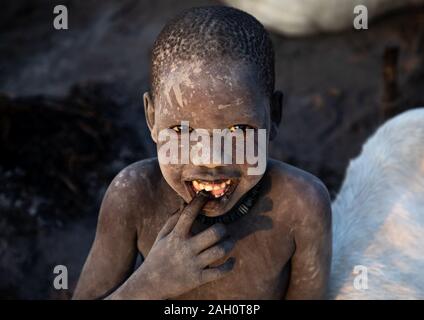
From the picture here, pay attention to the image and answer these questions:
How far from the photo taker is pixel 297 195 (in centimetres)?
148

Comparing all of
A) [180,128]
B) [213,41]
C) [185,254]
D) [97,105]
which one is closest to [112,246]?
[185,254]

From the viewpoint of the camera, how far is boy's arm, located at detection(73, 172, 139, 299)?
4.86ft

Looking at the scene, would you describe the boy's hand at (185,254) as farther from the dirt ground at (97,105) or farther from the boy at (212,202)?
the dirt ground at (97,105)

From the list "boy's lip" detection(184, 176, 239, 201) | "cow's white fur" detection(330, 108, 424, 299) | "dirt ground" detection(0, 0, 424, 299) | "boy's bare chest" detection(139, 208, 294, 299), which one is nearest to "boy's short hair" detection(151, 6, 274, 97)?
"boy's lip" detection(184, 176, 239, 201)

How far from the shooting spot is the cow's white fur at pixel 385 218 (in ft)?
5.29

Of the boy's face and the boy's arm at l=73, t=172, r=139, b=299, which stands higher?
the boy's face

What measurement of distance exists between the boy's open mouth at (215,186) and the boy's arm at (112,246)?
18 cm

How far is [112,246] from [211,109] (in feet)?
1.29

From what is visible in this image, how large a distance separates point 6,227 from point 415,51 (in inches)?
75.9

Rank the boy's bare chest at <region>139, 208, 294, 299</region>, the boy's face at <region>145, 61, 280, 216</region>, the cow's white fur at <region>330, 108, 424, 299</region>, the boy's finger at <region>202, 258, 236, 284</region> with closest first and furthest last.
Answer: the boy's face at <region>145, 61, 280, 216</region>, the boy's finger at <region>202, 258, 236, 284</region>, the boy's bare chest at <region>139, 208, 294, 299</region>, the cow's white fur at <region>330, 108, 424, 299</region>

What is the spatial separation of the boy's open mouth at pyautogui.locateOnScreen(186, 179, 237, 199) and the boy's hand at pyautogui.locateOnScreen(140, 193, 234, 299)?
0.04 ft

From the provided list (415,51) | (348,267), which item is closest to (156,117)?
(348,267)

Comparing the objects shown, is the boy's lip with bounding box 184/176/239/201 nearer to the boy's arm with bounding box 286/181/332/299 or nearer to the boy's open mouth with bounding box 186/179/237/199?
the boy's open mouth with bounding box 186/179/237/199
